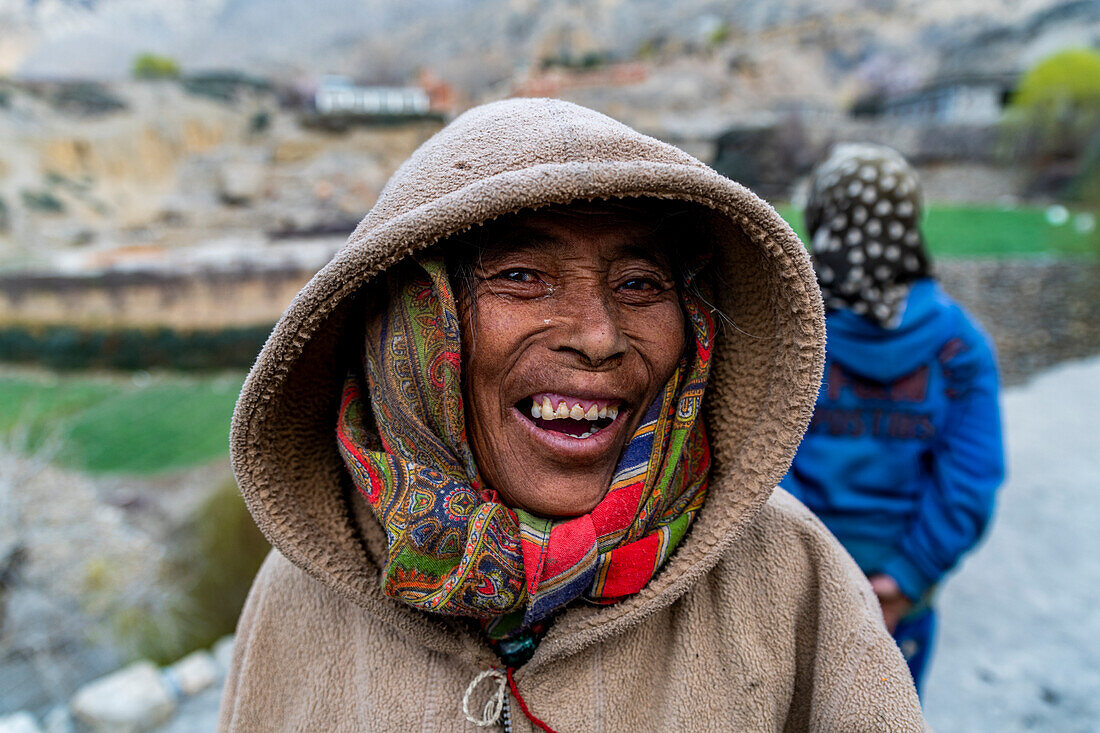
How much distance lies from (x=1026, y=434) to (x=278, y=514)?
7486 mm

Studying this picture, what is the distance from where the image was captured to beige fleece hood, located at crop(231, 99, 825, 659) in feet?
2.86

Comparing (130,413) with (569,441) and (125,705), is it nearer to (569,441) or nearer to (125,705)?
(125,705)

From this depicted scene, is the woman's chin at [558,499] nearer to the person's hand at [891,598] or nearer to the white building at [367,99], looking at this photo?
Result: the person's hand at [891,598]

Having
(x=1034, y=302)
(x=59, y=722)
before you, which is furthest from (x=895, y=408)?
(x=1034, y=302)

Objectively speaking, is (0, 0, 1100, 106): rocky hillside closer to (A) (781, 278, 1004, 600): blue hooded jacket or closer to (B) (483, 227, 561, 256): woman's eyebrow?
(A) (781, 278, 1004, 600): blue hooded jacket

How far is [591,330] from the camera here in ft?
3.10

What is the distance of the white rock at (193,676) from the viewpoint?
3699 millimetres

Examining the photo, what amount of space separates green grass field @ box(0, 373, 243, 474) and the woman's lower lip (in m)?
5.85

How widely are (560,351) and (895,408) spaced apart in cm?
139

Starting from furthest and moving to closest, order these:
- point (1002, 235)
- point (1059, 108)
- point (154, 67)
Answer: point (1059, 108), point (154, 67), point (1002, 235)

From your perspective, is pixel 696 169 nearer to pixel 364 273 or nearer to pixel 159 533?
pixel 364 273

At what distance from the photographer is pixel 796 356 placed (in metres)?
1.03

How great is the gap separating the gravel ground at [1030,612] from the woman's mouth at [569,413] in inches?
123

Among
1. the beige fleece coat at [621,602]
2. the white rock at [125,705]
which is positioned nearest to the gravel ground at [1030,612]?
the beige fleece coat at [621,602]
